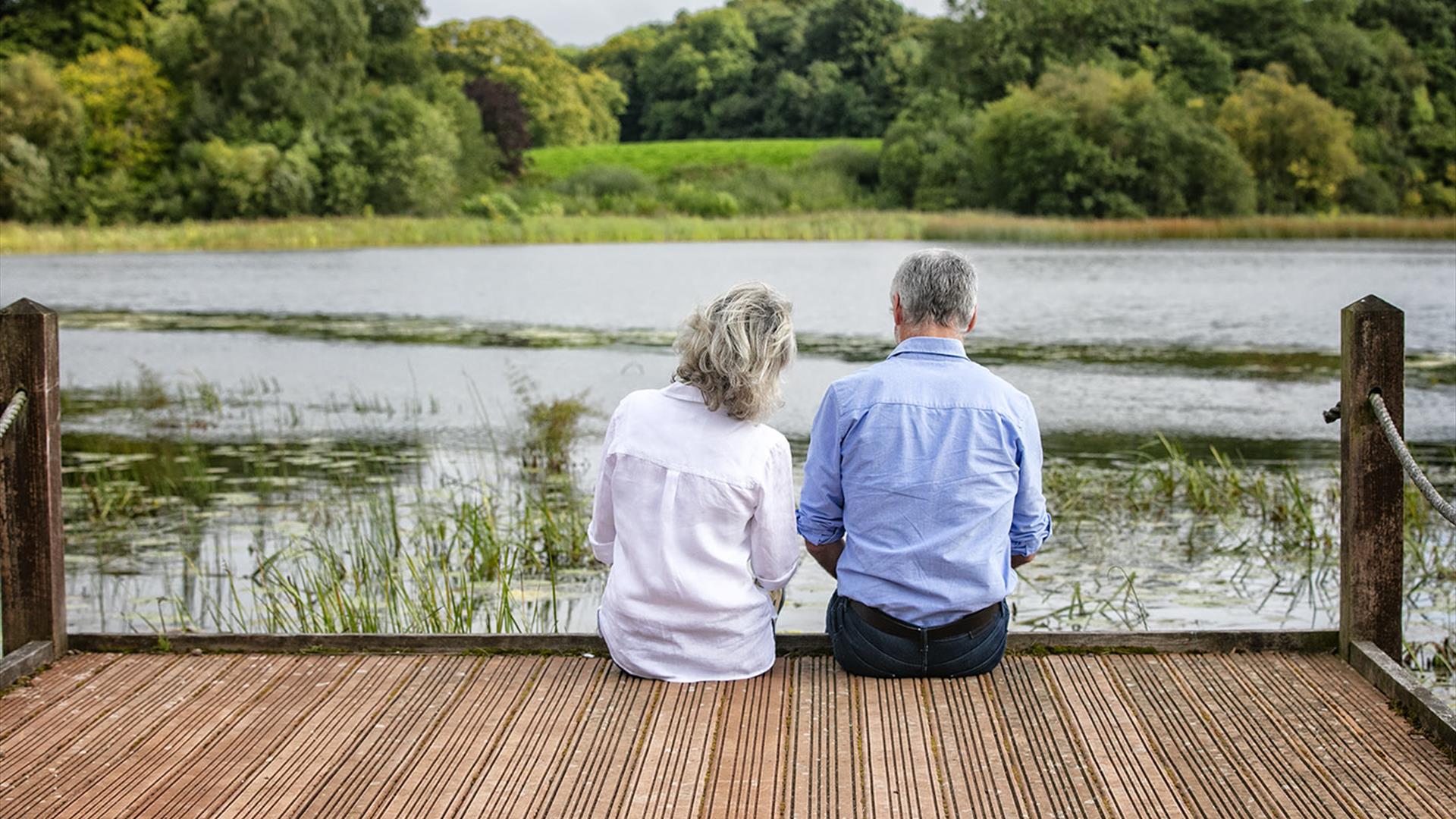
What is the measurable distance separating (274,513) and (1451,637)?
219 inches

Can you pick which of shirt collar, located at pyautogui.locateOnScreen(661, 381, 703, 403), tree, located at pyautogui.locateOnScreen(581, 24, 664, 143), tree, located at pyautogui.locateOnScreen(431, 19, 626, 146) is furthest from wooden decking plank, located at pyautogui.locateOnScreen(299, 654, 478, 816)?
tree, located at pyautogui.locateOnScreen(581, 24, 664, 143)

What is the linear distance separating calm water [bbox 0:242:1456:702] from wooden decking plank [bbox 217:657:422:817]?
1.96 meters

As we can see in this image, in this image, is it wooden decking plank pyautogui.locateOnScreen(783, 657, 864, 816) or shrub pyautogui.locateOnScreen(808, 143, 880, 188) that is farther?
shrub pyautogui.locateOnScreen(808, 143, 880, 188)

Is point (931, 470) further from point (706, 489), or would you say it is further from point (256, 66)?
point (256, 66)

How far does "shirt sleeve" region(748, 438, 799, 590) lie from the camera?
326 centimetres

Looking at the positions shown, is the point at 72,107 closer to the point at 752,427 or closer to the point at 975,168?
the point at 975,168

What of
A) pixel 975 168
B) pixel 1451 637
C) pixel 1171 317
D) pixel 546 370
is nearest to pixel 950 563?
pixel 1451 637

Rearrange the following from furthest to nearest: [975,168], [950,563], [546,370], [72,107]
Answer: [975,168]
[72,107]
[546,370]
[950,563]

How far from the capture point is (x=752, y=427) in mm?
3273

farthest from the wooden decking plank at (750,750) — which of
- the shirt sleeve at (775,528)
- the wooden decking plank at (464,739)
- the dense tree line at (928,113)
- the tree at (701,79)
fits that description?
the tree at (701,79)

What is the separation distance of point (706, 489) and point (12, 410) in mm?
1792

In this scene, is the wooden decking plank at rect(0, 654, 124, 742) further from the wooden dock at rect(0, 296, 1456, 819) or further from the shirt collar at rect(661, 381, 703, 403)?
the shirt collar at rect(661, 381, 703, 403)

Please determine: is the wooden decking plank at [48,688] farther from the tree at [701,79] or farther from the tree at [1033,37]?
the tree at [701,79]

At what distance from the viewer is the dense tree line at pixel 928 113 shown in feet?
167
